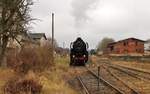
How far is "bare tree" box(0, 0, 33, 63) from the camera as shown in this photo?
30.3 metres

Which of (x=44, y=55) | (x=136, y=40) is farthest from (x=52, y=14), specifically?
(x=136, y=40)

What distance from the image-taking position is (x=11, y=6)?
30.4 meters

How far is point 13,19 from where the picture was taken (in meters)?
30.8

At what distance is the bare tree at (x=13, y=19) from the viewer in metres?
30.3

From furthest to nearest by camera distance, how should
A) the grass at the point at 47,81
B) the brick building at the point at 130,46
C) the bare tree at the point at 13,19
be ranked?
the brick building at the point at 130,46, the bare tree at the point at 13,19, the grass at the point at 47,81

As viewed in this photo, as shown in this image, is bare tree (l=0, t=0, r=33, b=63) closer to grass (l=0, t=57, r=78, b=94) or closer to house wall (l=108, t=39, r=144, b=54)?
grass (l=0, t=57, r=78, b=94)

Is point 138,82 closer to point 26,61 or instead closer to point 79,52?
point 26,61

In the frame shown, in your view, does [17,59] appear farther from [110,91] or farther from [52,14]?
[52,14]

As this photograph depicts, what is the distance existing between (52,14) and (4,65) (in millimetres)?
21429

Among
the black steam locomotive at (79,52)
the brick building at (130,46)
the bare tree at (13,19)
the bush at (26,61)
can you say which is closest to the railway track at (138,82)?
the bush at (26,61)

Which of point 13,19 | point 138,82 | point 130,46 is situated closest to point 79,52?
point 13,19

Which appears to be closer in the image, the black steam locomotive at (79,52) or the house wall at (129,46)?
the black steam locomotive at (79,52)

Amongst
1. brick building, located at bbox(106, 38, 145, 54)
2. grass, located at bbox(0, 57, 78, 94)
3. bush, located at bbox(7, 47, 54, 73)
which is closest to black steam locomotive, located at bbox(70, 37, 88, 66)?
bush, located at bbox(7, 47, 54, 73)

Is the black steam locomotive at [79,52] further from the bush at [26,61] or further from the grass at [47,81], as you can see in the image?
the grass at [47,81]
